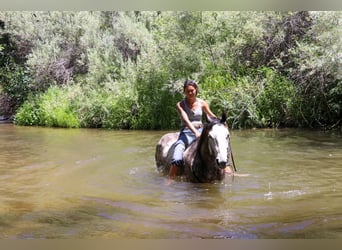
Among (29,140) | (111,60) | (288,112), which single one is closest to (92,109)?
(111,60)

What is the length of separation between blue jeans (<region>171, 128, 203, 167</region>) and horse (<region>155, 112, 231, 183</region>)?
5 cm

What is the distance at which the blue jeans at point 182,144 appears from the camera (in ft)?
16.2

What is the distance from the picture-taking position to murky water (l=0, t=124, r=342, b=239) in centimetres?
341

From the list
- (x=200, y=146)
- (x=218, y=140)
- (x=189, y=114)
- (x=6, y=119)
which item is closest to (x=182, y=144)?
(x=189, y=114)

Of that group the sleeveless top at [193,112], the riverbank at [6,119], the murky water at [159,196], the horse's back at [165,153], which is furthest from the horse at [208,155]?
the riverbank at [6,119]

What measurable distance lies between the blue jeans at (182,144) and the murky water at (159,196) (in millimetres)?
241

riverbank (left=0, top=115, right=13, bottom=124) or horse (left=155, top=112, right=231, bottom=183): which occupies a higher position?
riverbank (left=0, top=115, right=13, bottom=124)

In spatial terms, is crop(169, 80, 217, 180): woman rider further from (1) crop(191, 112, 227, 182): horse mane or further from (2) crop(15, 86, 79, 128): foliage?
(2) crop(15, 86, 79, 128): foliage

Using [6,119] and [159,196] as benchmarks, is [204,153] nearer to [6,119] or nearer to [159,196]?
[159,196]

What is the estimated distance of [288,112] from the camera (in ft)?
33.4

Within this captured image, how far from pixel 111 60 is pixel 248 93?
3857 mm

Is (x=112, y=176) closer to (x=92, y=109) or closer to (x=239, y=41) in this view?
(x=239, y=41)

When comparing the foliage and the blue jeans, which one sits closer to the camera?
the blue jeans

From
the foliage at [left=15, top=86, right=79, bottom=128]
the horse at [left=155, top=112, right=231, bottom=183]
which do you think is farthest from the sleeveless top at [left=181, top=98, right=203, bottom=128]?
the foliage at [left=15, top=86, right=79, bottom=128]
